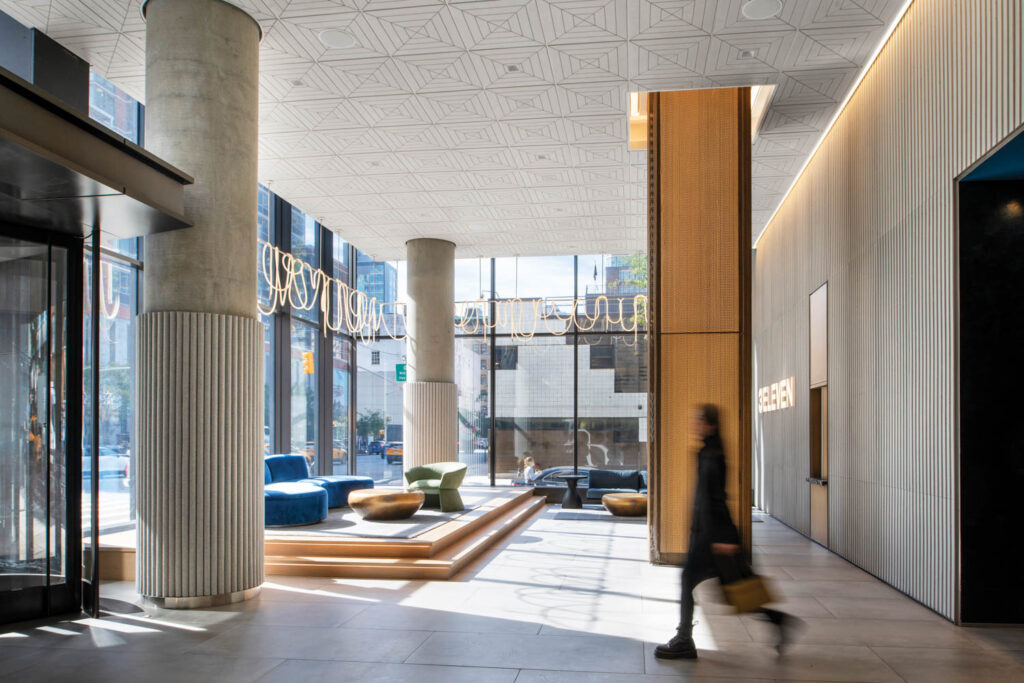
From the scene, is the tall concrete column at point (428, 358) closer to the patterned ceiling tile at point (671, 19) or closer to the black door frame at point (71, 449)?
the patterned ceiling tile at point (671, 19)

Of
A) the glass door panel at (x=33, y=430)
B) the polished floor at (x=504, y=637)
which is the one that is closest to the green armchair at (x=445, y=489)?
the polished floor at (x=504, y=637)

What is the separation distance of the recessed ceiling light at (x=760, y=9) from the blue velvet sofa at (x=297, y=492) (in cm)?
652

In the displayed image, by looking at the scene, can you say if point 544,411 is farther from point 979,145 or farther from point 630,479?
point 979,145

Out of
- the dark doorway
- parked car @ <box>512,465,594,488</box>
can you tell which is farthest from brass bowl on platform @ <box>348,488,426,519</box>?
parked car @ <box>512,465,594,488</box>

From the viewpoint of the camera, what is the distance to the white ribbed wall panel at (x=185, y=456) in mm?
6656

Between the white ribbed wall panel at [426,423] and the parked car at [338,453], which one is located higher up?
the white ribbed wall panel at [426,423]

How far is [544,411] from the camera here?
17391mm

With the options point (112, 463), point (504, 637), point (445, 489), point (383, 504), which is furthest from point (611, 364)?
point (504, 637)

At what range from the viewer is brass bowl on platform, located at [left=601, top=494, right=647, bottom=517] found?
518 inches

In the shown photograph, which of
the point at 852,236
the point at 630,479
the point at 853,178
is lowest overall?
the point at 630,479

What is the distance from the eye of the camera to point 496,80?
8.53m

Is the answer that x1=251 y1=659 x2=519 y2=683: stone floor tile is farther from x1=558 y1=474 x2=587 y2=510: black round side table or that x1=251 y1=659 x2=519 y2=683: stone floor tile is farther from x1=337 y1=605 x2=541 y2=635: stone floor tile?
x1=558 y1=474 x2=587 y2=510: black round side table

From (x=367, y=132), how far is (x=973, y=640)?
315 inches

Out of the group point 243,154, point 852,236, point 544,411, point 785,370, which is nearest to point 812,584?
point 852,236
